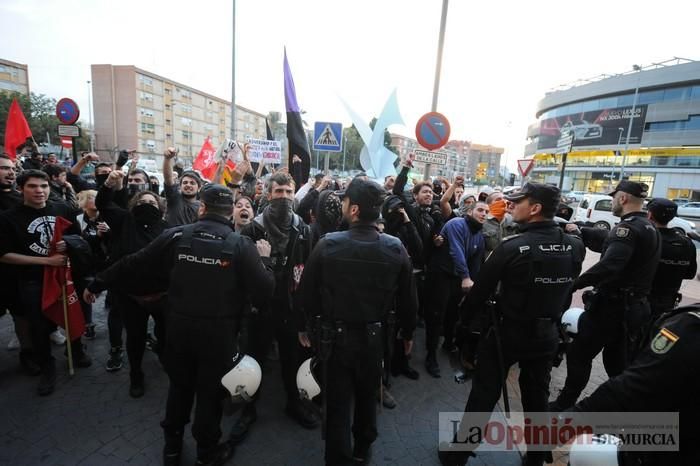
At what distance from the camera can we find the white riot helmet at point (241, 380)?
2.41m

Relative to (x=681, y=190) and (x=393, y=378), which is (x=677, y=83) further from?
(x=393, y=378)

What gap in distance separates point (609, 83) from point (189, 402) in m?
67.2

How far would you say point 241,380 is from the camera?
7.98 ft

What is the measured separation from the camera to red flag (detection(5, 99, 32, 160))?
23.6ft

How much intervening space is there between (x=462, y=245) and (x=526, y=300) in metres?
1.62

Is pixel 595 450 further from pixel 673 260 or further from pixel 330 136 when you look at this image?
pixel 330 136

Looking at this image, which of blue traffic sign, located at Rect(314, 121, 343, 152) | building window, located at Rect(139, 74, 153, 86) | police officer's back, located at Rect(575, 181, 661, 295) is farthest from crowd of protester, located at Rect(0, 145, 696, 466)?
building window, located at Rect(139, 74, 153, 86)

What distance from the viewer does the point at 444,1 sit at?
6727mm

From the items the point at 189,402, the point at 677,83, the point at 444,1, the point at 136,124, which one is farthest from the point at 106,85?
the point at 677,83

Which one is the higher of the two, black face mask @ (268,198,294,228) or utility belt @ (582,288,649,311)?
black face mask @ (268,198,294,228)

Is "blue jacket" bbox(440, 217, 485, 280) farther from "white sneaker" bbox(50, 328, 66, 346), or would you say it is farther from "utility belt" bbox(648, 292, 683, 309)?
"white sneaker" bbox(50, 328, 66, 346)

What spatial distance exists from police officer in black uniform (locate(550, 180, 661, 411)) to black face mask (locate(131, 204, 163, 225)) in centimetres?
410

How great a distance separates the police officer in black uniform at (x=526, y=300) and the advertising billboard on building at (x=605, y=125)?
54.3 metres

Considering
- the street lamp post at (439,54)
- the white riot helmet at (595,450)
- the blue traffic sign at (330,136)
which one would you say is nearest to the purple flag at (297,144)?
the blue traffic sign at (330,136)
